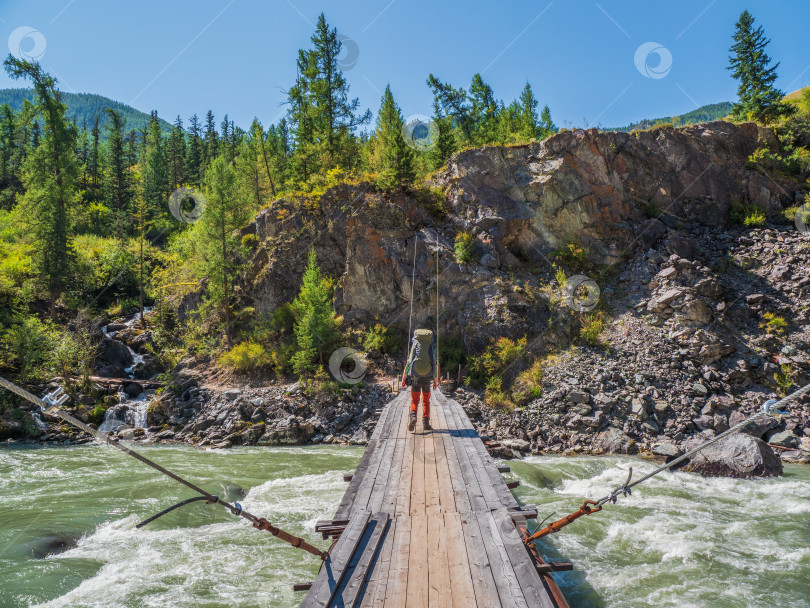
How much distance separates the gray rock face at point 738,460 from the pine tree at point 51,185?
100.0 ft

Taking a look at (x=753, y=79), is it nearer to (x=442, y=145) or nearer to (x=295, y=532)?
(x=442, y=145)

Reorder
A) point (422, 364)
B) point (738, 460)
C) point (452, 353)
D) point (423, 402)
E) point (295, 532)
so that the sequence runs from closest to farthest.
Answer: point (295, 532) < point (422, 364) < point (423, 402) < point (738, 460) < point (452, 353)

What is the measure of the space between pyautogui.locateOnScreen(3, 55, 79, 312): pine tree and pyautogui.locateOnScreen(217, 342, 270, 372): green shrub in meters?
11.9

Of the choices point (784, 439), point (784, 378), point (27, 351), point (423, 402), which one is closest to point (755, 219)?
point (784, 378)

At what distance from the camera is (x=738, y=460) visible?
416 inches

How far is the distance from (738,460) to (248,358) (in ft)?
63.2

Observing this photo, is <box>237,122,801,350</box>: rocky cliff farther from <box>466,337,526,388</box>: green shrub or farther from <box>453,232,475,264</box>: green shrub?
<box>466,337,526,388</box>: green shrub

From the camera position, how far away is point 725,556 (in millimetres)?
6809

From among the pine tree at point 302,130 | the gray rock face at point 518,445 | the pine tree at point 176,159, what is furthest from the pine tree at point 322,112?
the pine tree at point 176,159

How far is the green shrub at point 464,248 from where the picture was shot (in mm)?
21109

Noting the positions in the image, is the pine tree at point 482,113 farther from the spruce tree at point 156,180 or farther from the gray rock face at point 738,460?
the spruce tree at point 156,180

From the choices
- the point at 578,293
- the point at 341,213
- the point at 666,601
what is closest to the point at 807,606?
the point at 666,601

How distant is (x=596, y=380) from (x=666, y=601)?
11.0 metres

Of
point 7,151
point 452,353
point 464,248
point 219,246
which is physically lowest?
point 452,353
